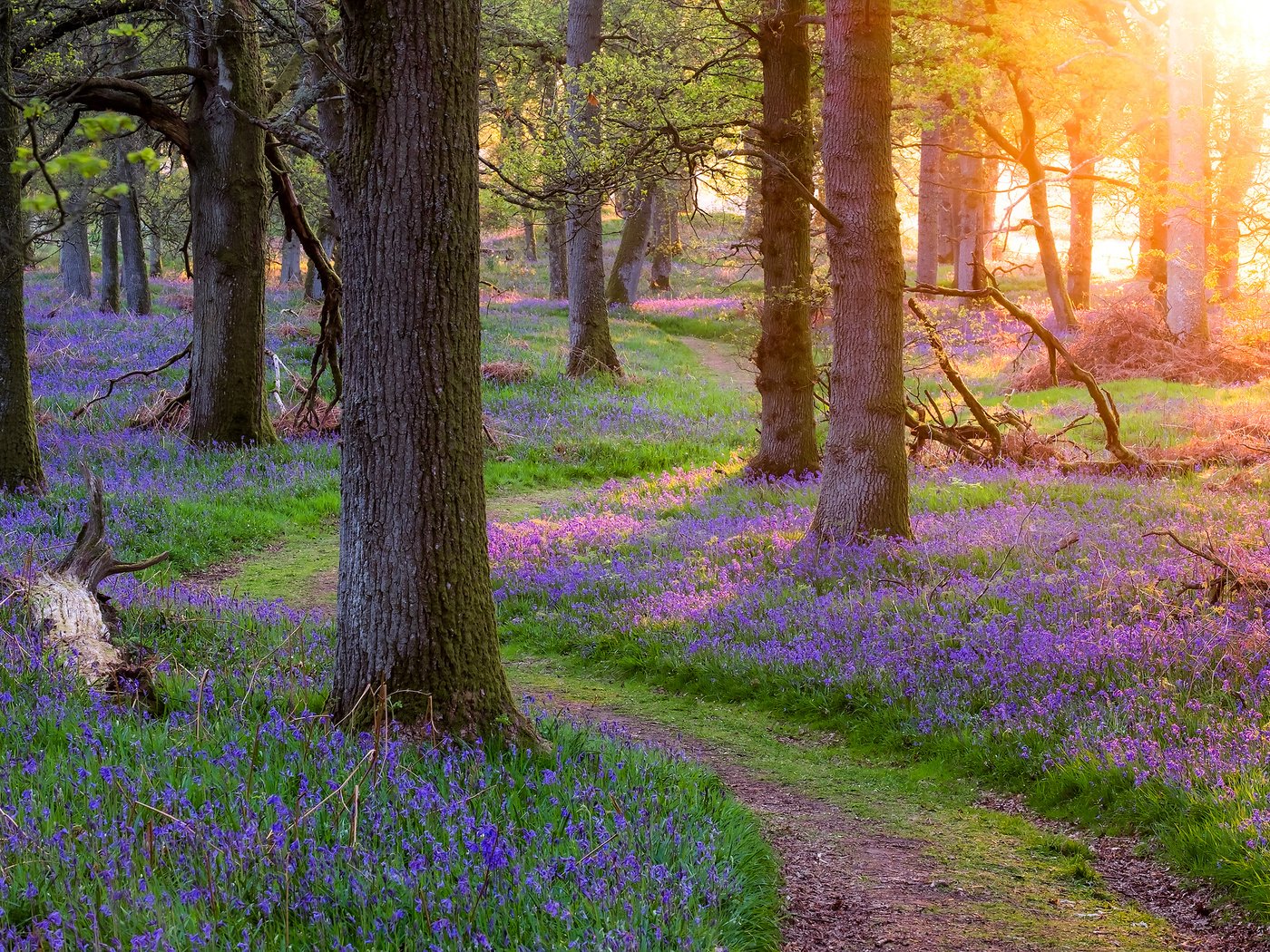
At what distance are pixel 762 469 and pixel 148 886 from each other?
37.4 feet

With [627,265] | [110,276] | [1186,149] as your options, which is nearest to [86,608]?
[1186,149]

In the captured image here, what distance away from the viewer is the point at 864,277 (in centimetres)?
982

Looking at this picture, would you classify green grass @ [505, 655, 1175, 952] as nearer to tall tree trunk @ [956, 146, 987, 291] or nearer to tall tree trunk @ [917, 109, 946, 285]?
tall tree trunk @ [956, 146, 987, 291]

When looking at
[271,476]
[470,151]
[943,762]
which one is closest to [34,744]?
[470,151]

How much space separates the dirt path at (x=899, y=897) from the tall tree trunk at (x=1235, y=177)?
7341mm

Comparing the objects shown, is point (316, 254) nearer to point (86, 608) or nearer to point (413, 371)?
point (86, 608)

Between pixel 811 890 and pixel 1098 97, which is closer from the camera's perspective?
pixel 811 890

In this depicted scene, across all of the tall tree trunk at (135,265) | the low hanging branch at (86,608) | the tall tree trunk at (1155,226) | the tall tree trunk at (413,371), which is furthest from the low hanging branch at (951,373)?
the tall tree trunk at (135,265)

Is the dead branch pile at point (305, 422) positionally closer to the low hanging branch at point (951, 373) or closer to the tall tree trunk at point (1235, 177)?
the low hanging branch at point (951, 373)

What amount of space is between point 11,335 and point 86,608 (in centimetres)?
630

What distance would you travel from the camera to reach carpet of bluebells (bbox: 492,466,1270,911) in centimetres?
567

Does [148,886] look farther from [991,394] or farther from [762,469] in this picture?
[991,394]

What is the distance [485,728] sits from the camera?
17.4 feet

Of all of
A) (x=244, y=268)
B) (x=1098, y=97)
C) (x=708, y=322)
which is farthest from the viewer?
(x=708, y=322)
